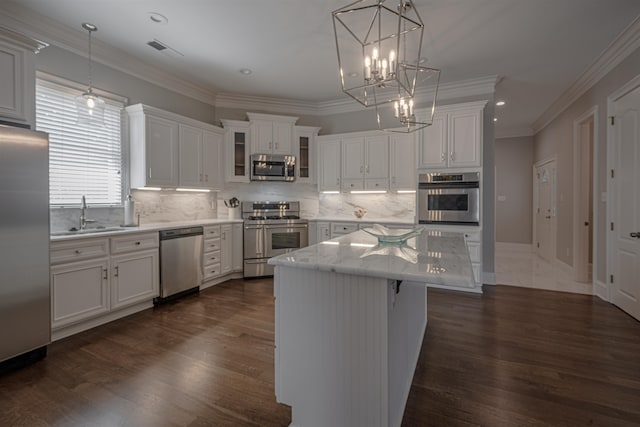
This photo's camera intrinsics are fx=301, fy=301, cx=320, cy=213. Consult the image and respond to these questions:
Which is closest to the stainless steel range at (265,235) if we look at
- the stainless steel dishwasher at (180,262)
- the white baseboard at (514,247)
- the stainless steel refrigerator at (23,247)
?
the stainless steel dishwasher at (180,262)

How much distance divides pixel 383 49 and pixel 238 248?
134 inches

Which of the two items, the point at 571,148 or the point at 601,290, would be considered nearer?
the point at 601,290

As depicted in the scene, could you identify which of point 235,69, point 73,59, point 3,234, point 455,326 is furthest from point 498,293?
point 73,59

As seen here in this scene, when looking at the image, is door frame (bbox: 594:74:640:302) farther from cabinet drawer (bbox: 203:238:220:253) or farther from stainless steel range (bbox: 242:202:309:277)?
cabinet drawer (bbox: 203:238:220:253)

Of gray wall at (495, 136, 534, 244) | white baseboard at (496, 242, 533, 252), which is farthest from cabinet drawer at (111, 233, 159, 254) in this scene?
gray wall at (495, 136, 534, 244)

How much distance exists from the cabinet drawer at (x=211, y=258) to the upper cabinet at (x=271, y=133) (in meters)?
1.75

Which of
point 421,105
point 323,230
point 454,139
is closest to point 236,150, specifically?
point 323,230

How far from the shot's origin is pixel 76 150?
3.25m

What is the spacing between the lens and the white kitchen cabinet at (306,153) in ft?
17.0

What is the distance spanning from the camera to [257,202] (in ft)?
16.9

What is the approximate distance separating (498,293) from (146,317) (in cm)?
428

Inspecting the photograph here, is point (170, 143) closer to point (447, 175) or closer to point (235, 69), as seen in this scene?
point (235, 69)

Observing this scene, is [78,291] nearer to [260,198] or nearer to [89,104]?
[89,104]

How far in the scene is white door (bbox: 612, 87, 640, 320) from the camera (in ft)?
10.2
